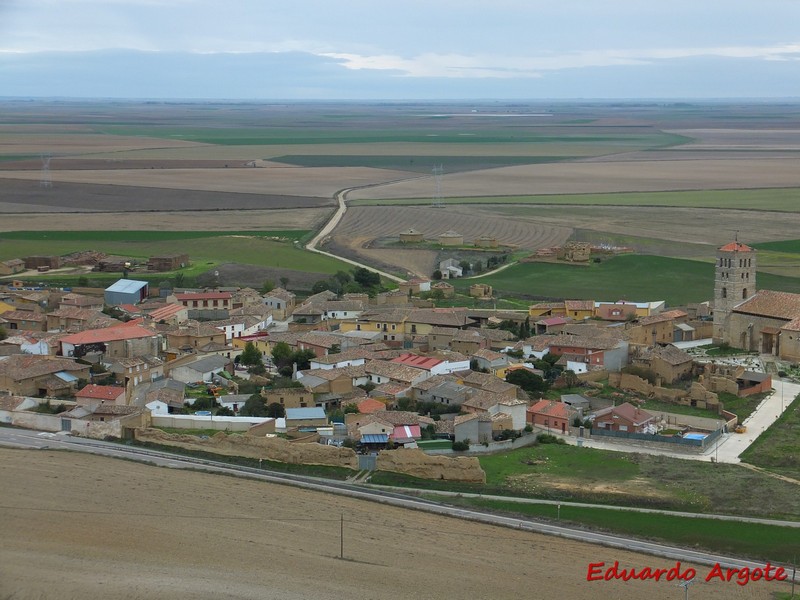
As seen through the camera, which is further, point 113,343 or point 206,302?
point 206,302

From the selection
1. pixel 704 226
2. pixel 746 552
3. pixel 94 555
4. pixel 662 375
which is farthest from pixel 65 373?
pixel 704 226

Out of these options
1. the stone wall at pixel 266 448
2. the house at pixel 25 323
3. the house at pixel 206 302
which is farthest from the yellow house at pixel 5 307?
the stone wall at pixel 266 448

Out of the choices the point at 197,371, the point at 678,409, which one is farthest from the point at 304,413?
the point at 678,409

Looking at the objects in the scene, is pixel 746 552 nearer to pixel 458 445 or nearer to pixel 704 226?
pixel 458 445

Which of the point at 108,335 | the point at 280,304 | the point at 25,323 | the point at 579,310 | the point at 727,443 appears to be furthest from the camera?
the point at 280,304

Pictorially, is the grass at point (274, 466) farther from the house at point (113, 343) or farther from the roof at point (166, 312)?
the roof at point (166, 312)

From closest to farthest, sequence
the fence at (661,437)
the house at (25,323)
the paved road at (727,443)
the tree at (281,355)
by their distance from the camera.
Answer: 1. the paved road at (727,443)
2. the fence at (661,437)
3. the tree at (281,355)
4. the house at (25,323)

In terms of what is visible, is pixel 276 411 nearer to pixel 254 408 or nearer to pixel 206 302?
pixel 254 408
